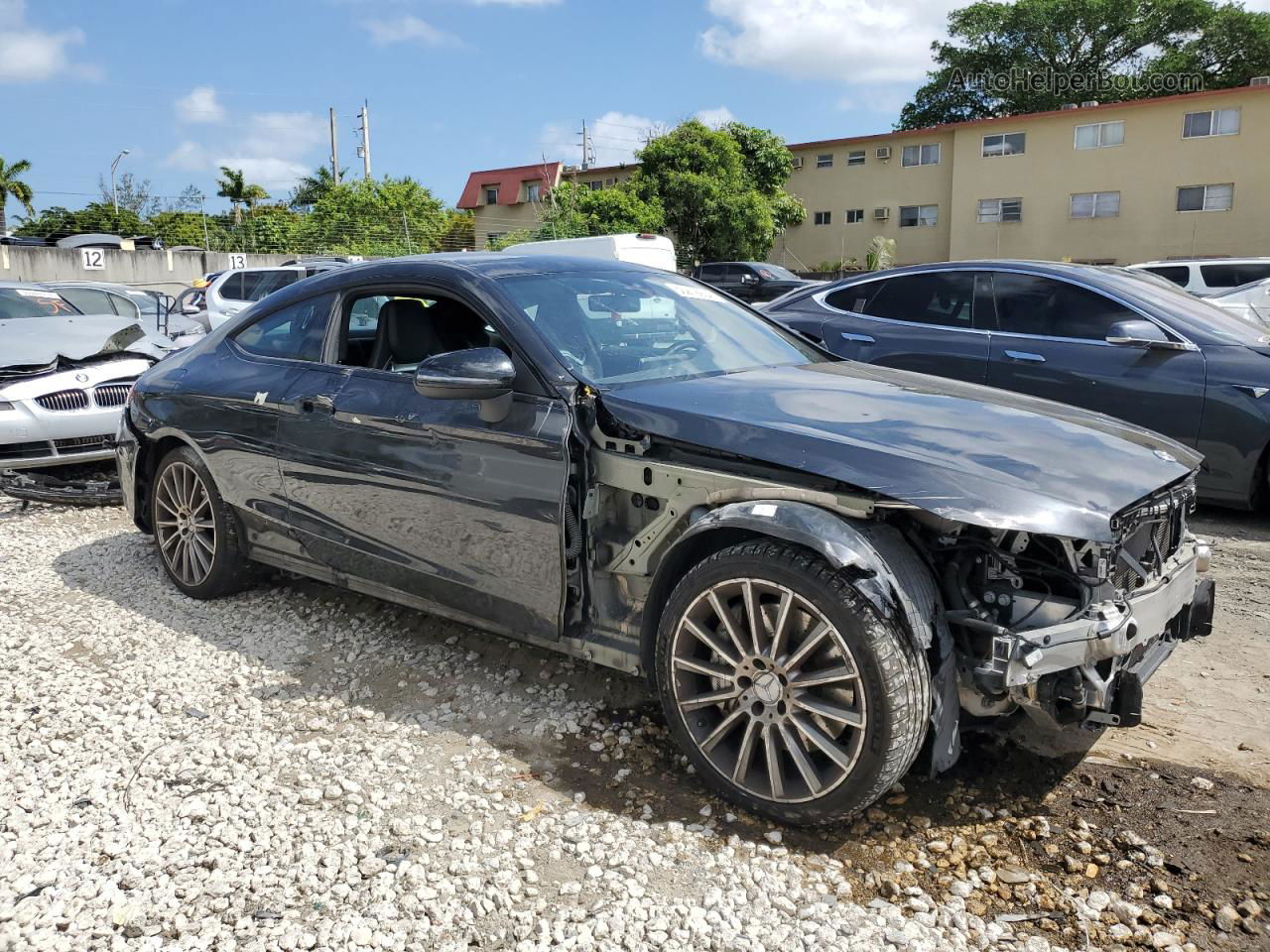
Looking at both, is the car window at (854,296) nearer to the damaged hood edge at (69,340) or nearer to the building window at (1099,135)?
the damaged hood edge at (69,340)

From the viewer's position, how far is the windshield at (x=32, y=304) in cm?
900

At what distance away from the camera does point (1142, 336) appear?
5.77 metres

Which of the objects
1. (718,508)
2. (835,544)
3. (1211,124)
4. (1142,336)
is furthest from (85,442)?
(1211,124)

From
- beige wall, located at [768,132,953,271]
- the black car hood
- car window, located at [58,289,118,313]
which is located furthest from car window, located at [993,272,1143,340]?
beige wall, located at [768,132,953,271]

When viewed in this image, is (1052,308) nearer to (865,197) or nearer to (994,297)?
(994,297)

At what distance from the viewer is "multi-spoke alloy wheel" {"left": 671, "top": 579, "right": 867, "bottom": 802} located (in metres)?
2.72

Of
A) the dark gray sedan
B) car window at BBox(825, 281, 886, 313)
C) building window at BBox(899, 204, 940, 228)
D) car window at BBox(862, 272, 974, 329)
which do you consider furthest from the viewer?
building window at BBox(899, 204, 940, 228)

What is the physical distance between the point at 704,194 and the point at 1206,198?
16028mm

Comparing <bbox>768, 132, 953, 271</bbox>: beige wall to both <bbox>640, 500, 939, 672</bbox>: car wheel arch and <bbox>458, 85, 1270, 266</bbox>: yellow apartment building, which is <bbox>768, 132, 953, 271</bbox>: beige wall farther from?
<bbox>640, 500, 939, 672</bbox>: car wheel arch

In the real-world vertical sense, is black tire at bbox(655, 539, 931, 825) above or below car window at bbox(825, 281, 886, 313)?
below

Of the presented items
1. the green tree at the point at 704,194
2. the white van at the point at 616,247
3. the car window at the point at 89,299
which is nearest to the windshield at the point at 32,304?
the car window at the point at 89,299

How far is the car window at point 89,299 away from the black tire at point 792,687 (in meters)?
9.65

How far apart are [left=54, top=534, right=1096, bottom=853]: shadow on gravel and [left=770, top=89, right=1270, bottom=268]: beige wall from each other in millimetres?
33561

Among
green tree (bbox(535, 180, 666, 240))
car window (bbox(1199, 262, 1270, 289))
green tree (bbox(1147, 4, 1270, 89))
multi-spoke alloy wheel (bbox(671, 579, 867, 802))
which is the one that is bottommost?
multi-spoke alloy wheel (bbox(671, 579, 867, 802))
